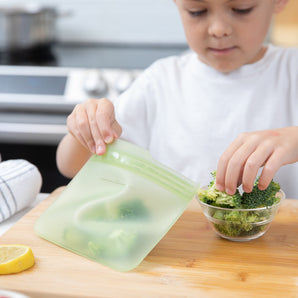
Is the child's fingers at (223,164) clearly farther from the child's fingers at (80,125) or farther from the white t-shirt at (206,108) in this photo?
the white t-shirt at (206,108)

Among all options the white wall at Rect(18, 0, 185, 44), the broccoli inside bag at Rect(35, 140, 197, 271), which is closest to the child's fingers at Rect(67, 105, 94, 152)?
the broccoli inside bag at Rect(35, 140, 197, 271)

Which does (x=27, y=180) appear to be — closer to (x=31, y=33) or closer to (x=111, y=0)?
(x=31, y=33)

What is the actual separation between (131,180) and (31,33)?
191cm

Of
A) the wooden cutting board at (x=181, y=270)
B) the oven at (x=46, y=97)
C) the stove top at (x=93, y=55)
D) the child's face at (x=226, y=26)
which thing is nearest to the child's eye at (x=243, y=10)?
the child's face at (x=226, y=26)

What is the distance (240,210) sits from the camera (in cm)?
98

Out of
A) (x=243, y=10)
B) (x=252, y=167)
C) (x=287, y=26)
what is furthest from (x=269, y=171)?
(x=287, y=26)

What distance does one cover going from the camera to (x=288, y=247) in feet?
3.31

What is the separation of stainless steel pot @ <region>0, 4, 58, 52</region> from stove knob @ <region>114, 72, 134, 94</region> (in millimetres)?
668

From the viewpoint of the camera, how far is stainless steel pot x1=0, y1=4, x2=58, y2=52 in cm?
257

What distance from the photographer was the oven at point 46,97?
7.29 feet

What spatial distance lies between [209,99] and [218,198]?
0.54 meters

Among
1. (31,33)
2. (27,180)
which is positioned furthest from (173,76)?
(31,33)

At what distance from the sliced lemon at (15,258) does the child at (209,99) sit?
48 cm

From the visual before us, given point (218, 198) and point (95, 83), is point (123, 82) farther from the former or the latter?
point (218, 198)
